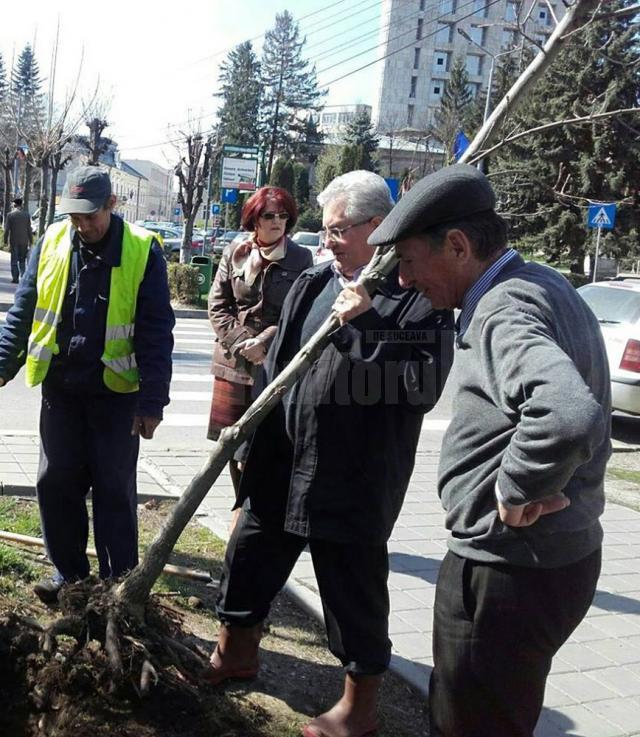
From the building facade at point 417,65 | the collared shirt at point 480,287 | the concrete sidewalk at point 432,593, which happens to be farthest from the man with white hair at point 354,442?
the building facade at point 417,65

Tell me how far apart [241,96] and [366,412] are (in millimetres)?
82329

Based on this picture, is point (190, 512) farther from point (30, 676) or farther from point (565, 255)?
point (565, 255)

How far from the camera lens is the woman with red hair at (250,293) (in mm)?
4820

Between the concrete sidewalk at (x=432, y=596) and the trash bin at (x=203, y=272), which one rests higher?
the trash bin at (x=203, y=272)

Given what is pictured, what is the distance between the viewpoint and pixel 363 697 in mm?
3326

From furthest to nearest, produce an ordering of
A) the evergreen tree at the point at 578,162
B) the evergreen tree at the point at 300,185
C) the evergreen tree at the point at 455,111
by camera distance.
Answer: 1. the evergreen tree at the point at 300,185
2. the evergreen tree at the point at 455,111
3. the evergreen tree at the point at 578,162

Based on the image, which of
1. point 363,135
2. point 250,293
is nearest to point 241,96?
point 363,135

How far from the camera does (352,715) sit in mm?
3320

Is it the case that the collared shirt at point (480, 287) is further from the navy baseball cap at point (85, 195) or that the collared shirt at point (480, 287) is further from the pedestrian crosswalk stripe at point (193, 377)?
the pedestrian crosswalk stripe at point (193, 377)

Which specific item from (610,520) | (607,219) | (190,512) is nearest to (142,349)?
(190,512)

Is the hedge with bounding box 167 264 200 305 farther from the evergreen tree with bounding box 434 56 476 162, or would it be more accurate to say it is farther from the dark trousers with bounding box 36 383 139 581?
the dark trousers with bounding box 36 383 139 581

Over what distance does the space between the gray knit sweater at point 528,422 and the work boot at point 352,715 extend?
1210mm

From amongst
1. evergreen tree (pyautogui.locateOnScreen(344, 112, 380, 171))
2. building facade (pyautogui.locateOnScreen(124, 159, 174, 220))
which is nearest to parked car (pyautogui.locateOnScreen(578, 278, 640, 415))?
evergreen tree (pyautogui.locateOnScreen(344, 112, 380, 171))

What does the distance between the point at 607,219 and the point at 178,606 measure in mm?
17757
